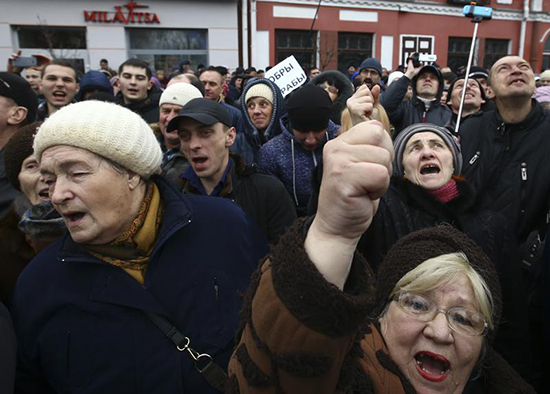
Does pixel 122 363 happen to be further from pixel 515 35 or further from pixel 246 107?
pixel 515 35

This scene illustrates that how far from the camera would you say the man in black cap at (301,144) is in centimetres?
308

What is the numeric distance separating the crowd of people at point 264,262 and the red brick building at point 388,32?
1371 cm

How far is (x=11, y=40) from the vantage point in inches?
569

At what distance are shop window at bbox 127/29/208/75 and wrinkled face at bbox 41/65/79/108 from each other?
12107mm

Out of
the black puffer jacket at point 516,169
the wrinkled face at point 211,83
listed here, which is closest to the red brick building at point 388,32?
the wrinkled face at point 211,83

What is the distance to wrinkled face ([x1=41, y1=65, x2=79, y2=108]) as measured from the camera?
4.07m

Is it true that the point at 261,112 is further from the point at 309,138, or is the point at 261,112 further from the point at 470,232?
the point at 470,232

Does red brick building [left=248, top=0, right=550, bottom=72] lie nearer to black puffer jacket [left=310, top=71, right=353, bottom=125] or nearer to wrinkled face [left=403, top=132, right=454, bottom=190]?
black puffer jacket [left=310, top=71, right=353, bottom=125]

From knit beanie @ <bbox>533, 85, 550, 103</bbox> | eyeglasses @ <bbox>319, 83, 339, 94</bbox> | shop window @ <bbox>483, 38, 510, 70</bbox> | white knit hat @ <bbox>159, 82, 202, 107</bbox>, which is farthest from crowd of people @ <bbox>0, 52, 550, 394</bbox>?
shop window @ <bbox>483, 38, 510, 70</bbox>

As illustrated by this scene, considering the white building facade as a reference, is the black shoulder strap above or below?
below

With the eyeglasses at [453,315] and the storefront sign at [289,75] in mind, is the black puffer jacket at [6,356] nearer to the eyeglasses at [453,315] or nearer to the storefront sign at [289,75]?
the eyeglasses at [453,315]

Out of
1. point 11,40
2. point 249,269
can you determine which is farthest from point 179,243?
point 11,40

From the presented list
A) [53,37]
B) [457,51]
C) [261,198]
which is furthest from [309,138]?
[457,51]

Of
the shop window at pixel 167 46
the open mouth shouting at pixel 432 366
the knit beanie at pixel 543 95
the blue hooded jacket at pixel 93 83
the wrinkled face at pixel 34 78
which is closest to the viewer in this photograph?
the open mouth shouting at pixel 432 366
